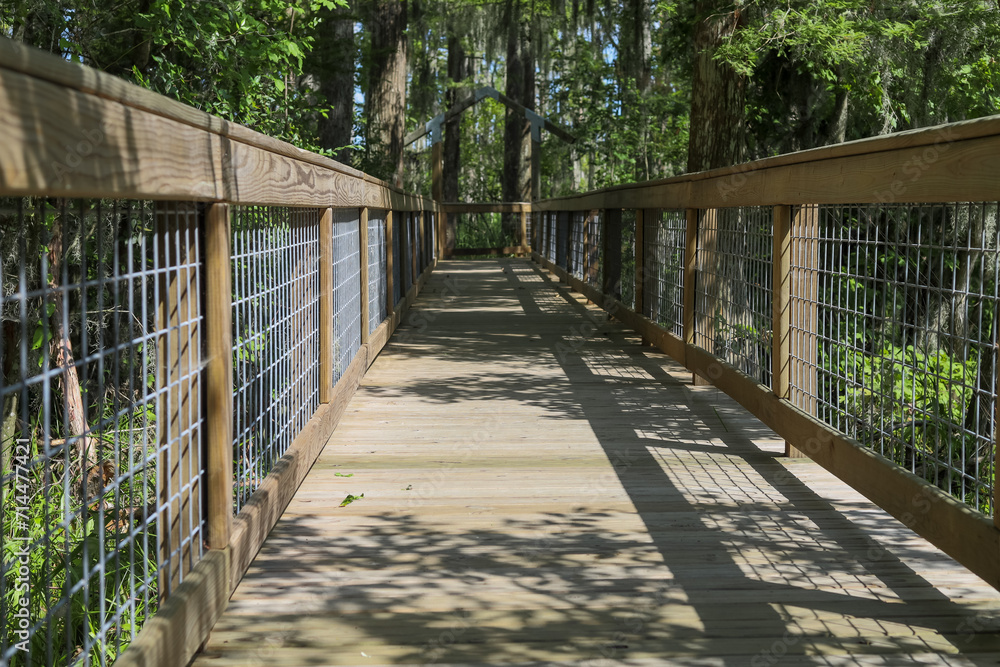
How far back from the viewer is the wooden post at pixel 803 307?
432 centimetres

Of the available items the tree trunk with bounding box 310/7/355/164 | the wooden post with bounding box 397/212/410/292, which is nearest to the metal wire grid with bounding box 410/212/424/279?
the wooden post with bounding box 397/212/410/292

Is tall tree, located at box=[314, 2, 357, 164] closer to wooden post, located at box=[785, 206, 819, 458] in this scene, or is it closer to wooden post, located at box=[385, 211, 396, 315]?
wooden post, located at box=[385, 211, 396, 315]

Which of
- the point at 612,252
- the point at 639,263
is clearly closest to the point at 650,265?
the point at 639,263

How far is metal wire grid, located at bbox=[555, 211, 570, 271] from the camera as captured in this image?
582 inches

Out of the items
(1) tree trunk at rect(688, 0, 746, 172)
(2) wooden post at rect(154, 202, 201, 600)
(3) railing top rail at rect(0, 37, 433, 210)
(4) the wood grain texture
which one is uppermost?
(1) tree trunk at rect(688, 0, 746, 172)

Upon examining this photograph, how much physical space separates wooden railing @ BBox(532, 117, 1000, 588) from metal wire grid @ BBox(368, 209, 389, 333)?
2.15 meters

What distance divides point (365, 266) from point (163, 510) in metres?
4.54

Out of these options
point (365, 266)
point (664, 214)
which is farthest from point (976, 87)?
point (365, 266)

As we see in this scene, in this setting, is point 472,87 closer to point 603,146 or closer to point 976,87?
point 603,146

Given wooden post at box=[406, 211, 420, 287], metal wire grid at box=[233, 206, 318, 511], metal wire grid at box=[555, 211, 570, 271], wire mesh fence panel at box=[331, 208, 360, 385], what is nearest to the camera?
metal wire grid at box=[233, 206, 318, 511]

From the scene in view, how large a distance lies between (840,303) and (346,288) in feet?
9.77

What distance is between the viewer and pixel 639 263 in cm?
863

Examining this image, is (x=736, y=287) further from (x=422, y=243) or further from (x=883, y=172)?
(x=422, y=243)

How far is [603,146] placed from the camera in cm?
2175
